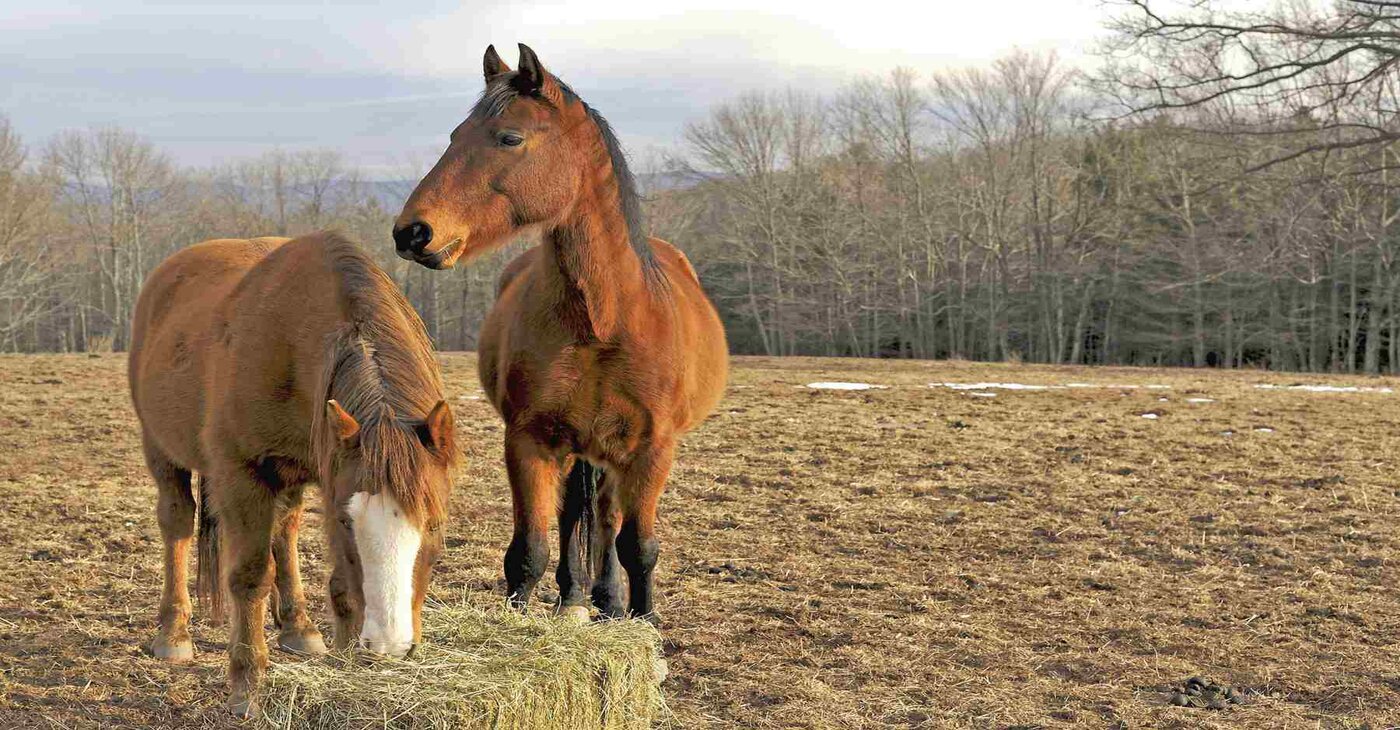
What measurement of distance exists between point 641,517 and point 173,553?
6.60ft

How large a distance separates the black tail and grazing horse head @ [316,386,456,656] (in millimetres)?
1954

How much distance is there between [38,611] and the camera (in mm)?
4742

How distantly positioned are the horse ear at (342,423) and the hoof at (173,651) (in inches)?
78.0

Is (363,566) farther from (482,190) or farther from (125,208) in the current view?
(125,208)

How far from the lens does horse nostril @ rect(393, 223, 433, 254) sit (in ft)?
10.5

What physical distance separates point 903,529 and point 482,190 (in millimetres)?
3972

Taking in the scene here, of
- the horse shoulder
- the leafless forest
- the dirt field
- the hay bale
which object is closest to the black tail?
the dirt field

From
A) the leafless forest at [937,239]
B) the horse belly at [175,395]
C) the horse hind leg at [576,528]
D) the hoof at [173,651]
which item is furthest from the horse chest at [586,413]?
the leafless forest at [937,239]

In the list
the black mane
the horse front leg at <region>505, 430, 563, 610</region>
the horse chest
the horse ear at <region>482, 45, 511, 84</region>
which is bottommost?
the horse front leg at <region>505, 430, 563, 610</region>

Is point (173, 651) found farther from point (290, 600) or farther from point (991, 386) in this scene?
point (991, 386)

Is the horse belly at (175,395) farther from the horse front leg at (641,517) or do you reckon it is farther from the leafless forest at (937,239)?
the leafless forest at (937,239)

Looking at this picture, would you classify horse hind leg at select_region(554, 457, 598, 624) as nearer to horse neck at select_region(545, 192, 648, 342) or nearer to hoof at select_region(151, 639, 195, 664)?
horse neck at select_region(545, 192, 648, 342)

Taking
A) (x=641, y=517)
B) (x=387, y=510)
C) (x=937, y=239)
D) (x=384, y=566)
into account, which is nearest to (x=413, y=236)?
(x=387, y=510)

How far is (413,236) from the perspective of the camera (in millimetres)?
3203
